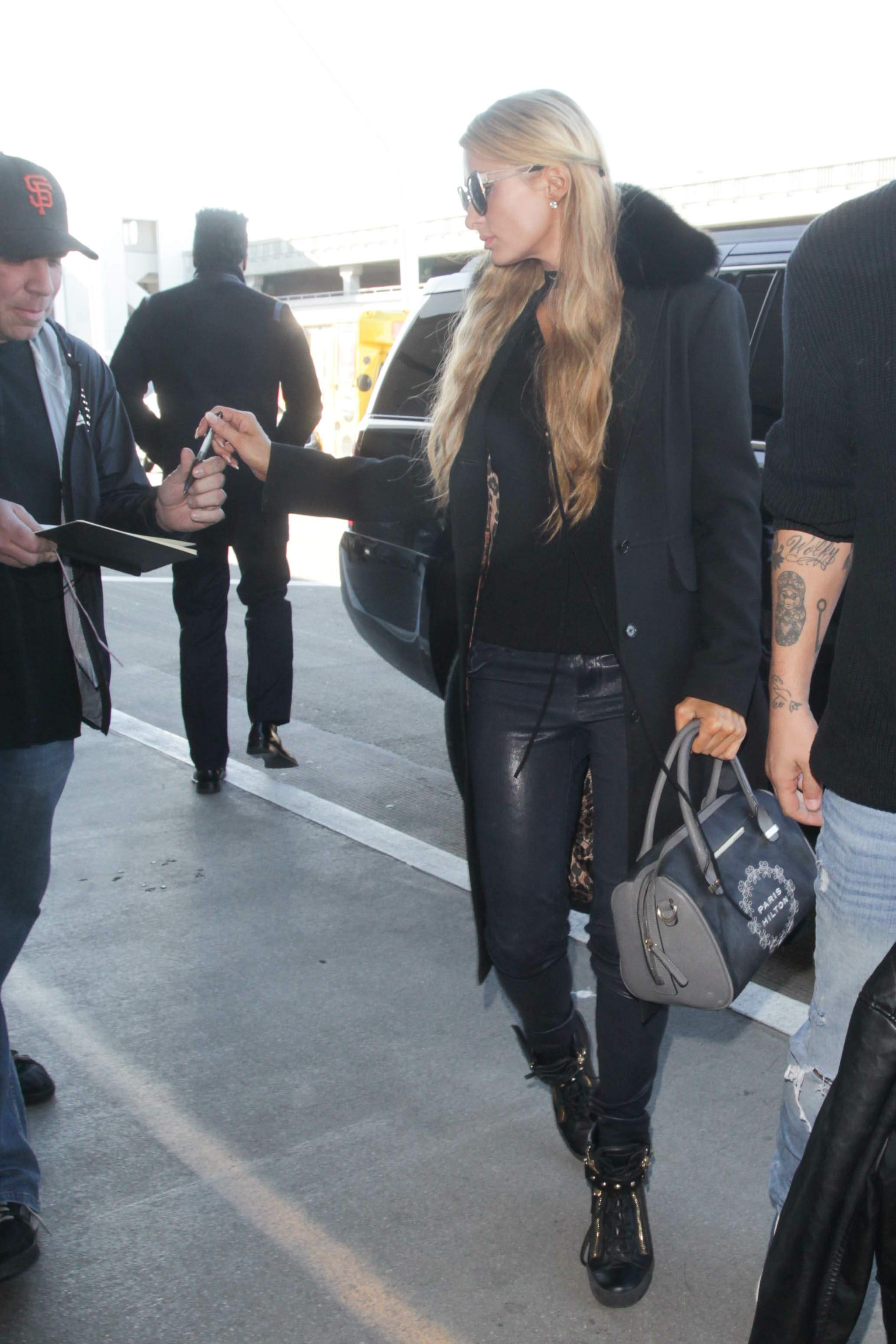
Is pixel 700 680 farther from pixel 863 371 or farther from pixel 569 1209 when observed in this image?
pixel 569 1209

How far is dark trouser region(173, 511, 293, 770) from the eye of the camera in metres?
5.41

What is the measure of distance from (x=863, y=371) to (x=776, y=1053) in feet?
6.89

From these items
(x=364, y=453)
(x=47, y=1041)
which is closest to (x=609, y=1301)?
(x=47, y=1041)

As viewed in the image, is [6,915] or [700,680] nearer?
[700,680]

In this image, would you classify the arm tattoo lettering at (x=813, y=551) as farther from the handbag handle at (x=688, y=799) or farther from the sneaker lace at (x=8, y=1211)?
the sneaker lace at (x=8, y=1211)

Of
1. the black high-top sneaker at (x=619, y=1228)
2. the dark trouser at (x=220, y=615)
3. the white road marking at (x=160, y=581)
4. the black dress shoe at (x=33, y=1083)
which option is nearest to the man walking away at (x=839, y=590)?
the black high-top sneaker at (x=619, y=1228)

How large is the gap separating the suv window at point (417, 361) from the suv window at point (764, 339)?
1.10 meters

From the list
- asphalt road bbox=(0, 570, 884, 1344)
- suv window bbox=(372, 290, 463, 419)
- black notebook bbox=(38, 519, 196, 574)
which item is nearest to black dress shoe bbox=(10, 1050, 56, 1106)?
asphalt road bbox=(0, 570, 884, 1344)

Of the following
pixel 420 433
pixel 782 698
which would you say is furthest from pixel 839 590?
pixel 420 433

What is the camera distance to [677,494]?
2439mm

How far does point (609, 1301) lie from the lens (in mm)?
2451

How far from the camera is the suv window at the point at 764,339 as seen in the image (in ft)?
12.8

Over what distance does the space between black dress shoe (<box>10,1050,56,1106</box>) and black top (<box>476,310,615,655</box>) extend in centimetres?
157

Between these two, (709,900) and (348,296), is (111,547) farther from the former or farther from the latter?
(348,296)
